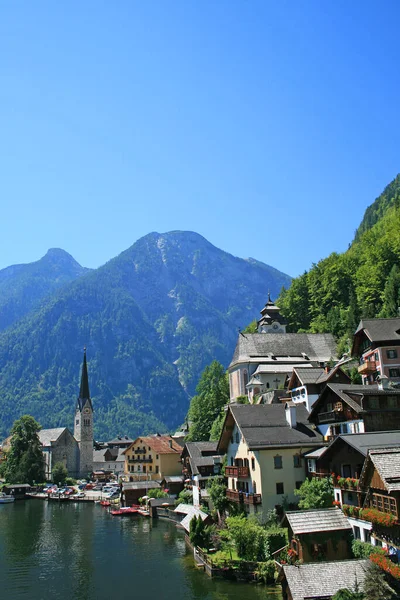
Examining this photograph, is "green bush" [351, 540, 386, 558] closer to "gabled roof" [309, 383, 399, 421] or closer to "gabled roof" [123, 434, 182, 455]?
"gabled roof" [309, 383, 399, 421]

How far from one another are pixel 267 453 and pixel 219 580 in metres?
11.7

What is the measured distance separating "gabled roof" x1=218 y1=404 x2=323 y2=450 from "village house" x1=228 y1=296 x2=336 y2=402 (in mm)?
34945

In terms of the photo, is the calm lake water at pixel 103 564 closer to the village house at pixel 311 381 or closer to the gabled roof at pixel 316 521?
the gabled roof at pixel 316 521

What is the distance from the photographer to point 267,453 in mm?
49531

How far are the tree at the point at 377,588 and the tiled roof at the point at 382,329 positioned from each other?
1580 inches

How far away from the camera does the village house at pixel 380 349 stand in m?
67.2

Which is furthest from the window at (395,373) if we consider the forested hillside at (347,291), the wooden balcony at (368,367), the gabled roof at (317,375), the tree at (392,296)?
the forested hillside at (347,291)

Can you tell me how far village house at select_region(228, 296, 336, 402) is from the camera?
94.4m

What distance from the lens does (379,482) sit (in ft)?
116

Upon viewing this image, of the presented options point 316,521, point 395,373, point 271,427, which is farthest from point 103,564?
point 395,373

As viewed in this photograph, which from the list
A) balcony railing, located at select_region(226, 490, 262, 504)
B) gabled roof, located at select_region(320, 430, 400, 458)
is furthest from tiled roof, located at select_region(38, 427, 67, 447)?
gabled roof, located at select_region(320, 430, 400, 458)

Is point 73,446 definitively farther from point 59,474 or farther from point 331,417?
point 331,417

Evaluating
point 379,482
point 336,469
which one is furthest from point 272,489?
point 379,482

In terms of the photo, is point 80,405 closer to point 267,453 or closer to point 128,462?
point 128,462
